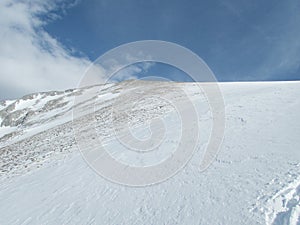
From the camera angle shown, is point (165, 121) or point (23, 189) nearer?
point (23, 189)

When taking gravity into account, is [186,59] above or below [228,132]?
above

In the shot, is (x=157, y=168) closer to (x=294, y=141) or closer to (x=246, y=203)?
(x=246, y=203)

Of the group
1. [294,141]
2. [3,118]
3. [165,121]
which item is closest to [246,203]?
[294,141]

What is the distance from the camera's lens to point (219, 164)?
920 cm

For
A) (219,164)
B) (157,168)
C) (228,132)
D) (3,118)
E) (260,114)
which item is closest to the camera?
(219,164)

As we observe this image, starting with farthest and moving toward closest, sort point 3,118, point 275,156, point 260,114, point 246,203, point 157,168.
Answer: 1. point 3,118
2. point 260,114
3. point 157,168
4. point 275,156
5. point 246,203

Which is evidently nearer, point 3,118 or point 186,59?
point 186,59

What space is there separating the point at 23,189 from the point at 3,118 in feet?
199

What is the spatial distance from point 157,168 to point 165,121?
7.01 metres

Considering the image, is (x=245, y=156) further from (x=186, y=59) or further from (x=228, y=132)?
(x=186, y=59)

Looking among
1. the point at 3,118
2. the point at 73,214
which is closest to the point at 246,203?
the point at 73,214

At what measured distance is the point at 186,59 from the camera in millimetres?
12727

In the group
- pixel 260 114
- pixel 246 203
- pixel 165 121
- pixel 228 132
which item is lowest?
pixel 246 203

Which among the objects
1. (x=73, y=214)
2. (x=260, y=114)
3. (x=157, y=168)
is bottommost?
(x=73, y=214)
